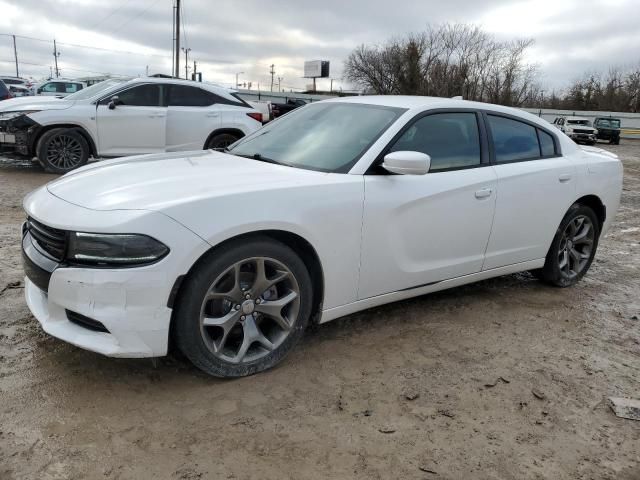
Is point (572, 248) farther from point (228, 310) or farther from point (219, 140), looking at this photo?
point (219, 140)

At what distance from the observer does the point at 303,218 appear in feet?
9.61

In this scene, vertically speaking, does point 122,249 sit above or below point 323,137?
below

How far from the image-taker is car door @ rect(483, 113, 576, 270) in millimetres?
3965

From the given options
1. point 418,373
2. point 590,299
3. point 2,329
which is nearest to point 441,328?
point 418,373

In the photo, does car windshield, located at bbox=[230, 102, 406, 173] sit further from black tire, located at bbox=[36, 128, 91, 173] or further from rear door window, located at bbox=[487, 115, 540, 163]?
black tire, located at bbox=[36, 128, 91, 173]

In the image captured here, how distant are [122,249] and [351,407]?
53.6 inches

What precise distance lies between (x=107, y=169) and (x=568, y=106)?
202ft

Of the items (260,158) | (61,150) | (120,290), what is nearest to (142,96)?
(61,150)

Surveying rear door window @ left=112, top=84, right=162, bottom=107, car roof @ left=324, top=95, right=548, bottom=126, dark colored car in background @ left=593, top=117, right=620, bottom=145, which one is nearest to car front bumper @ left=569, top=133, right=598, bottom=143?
dark colored car in background @ left=593, top=117, right=620, bottom=145

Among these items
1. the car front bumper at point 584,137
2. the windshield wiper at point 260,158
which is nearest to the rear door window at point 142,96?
the windshield wiper at point 260,158

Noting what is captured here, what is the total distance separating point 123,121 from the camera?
912 centimetres

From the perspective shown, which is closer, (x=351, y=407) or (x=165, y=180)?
(x=351, y=407)

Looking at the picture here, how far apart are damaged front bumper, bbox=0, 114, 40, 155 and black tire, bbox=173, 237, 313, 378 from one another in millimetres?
7283

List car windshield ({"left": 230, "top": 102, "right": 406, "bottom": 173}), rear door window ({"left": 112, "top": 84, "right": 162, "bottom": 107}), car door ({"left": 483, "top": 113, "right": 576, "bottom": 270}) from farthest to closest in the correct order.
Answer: rear door window ({"left": 112, "top": 84, "right": 162, "bottom": 107}), car door ({"left": 483, "top": 113, "right": 576, "bottom": 270}), car windshield ({"left": 230, "top": 102, "right": 406, "bottom": 173})
